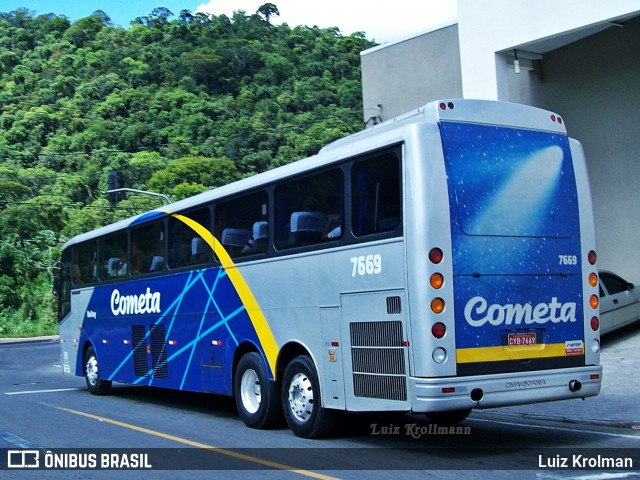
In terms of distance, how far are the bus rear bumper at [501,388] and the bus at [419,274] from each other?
0.06 ft

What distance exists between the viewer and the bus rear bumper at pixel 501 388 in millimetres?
8594

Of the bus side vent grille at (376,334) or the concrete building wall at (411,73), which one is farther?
the concrete building wall at (411,73)

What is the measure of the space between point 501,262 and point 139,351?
798cm

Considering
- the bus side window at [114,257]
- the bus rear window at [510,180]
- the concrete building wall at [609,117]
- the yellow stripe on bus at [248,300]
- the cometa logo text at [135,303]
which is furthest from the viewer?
the concrete building wall at [609,117]

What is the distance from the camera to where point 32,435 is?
1145 cm

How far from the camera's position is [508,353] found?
9156 millimetres

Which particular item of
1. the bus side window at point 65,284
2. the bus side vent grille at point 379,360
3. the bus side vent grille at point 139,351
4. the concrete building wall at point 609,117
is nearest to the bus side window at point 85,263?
the bus side window at point 65,284

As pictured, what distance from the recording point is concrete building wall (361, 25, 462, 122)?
24.1 meters

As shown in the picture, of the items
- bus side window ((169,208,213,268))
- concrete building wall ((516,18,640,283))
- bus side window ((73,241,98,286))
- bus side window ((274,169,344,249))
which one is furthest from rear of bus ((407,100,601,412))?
concrete building wall ((516,18,640,283))

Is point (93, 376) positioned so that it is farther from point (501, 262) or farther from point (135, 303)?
point (501, 262)

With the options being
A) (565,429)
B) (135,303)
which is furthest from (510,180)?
(135,303)

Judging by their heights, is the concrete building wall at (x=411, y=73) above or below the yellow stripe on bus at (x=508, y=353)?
above

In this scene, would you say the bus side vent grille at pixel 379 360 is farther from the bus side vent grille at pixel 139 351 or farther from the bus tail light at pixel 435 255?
the bus side vent grille at pixel 139 351

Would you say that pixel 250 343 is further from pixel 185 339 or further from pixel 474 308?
pixel 474 308
